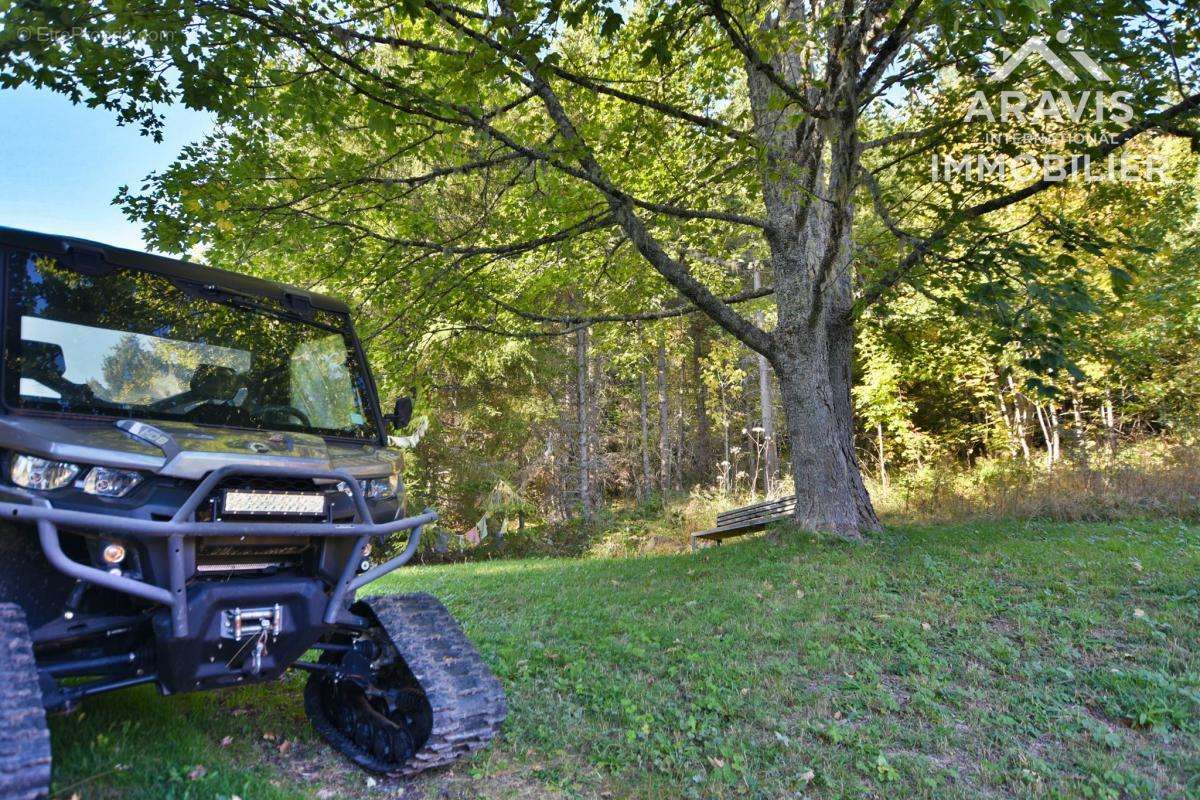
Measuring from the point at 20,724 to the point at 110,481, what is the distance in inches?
32.8

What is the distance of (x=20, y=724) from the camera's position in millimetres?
2195

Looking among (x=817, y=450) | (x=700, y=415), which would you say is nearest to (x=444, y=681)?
(x=817, y=450)

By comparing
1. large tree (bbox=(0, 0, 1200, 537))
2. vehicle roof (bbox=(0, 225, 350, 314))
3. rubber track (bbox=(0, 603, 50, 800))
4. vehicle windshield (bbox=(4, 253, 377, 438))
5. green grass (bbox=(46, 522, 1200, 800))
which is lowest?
green grass (bbox=(46, 522, 1200, 800))

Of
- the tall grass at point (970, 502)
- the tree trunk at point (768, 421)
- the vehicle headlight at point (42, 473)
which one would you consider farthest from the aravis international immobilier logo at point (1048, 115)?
the tree trunk at point (768, 421)

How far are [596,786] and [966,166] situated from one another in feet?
26.3

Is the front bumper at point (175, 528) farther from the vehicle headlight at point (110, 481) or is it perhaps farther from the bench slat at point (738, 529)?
the bench slat at point (738, 529)

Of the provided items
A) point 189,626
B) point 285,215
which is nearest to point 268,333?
point 189,626

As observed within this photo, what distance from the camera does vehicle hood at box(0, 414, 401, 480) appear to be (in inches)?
99.0

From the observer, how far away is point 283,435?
327 cm

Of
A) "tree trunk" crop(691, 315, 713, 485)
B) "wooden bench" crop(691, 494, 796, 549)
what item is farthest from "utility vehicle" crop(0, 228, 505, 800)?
"tree trunk" crop(691, 315, 713, 485)

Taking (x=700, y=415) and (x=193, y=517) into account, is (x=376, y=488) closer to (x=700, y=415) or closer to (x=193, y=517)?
(x=193, y=517)

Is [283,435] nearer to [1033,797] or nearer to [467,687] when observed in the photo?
[467,687]

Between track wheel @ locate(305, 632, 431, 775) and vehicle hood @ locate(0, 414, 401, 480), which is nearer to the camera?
vehicle hood @ locate(0, 414, 401, 480)

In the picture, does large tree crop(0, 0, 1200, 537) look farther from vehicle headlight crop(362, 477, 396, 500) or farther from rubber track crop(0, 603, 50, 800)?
rubber track crop(0, 603, 50, 800)
